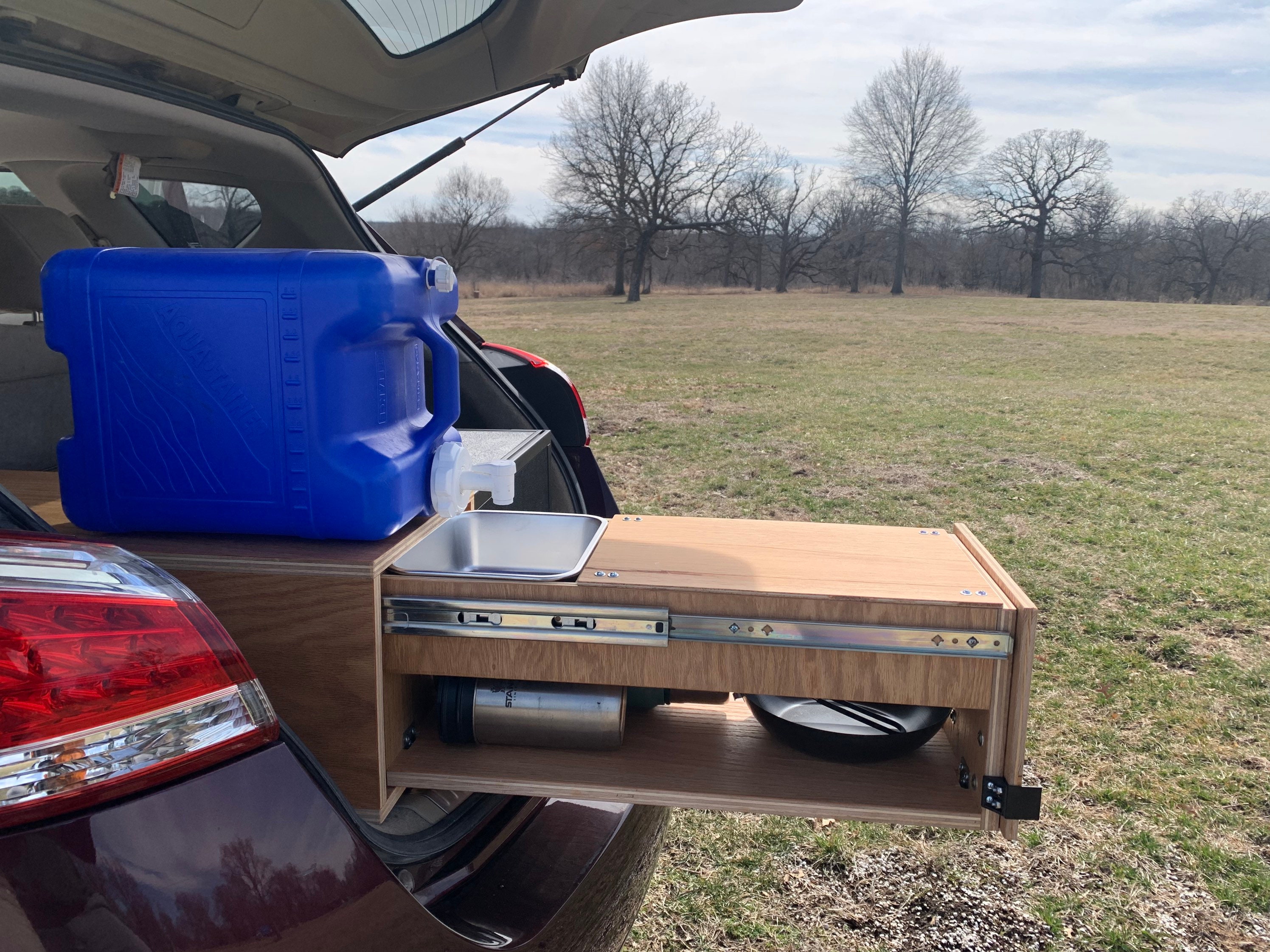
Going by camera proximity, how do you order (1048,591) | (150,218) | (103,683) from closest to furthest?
(103,683), (150,218), (1048,591)

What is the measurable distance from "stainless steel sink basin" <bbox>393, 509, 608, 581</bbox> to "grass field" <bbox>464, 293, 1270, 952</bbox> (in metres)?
0.95

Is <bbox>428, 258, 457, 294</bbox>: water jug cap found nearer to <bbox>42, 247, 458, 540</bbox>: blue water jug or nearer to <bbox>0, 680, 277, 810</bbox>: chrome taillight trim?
<bbox>42, 247, 458, 540</bbox>: blue water jug

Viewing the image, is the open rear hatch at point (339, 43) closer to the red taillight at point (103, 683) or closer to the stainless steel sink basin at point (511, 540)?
the stainless steel sink basin at point (511, 540)

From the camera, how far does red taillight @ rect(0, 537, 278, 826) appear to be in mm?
740

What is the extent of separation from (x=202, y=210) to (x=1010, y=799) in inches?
89.0

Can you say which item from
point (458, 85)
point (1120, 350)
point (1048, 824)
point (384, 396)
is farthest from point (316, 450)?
point (1120, 350)

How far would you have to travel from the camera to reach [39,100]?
5.22 ft

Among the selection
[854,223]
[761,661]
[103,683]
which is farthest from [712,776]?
[854,223]

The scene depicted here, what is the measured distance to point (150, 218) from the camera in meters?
2.50

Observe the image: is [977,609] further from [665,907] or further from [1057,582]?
[1057,582]

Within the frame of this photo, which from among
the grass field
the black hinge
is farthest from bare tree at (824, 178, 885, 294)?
the black hinge

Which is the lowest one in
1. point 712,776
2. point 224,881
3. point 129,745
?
point 712,776

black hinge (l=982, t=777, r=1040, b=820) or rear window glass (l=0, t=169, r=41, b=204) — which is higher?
rear window glass (l=0, t=169, r=41, b=204)

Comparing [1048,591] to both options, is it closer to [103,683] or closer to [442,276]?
[442,276]
